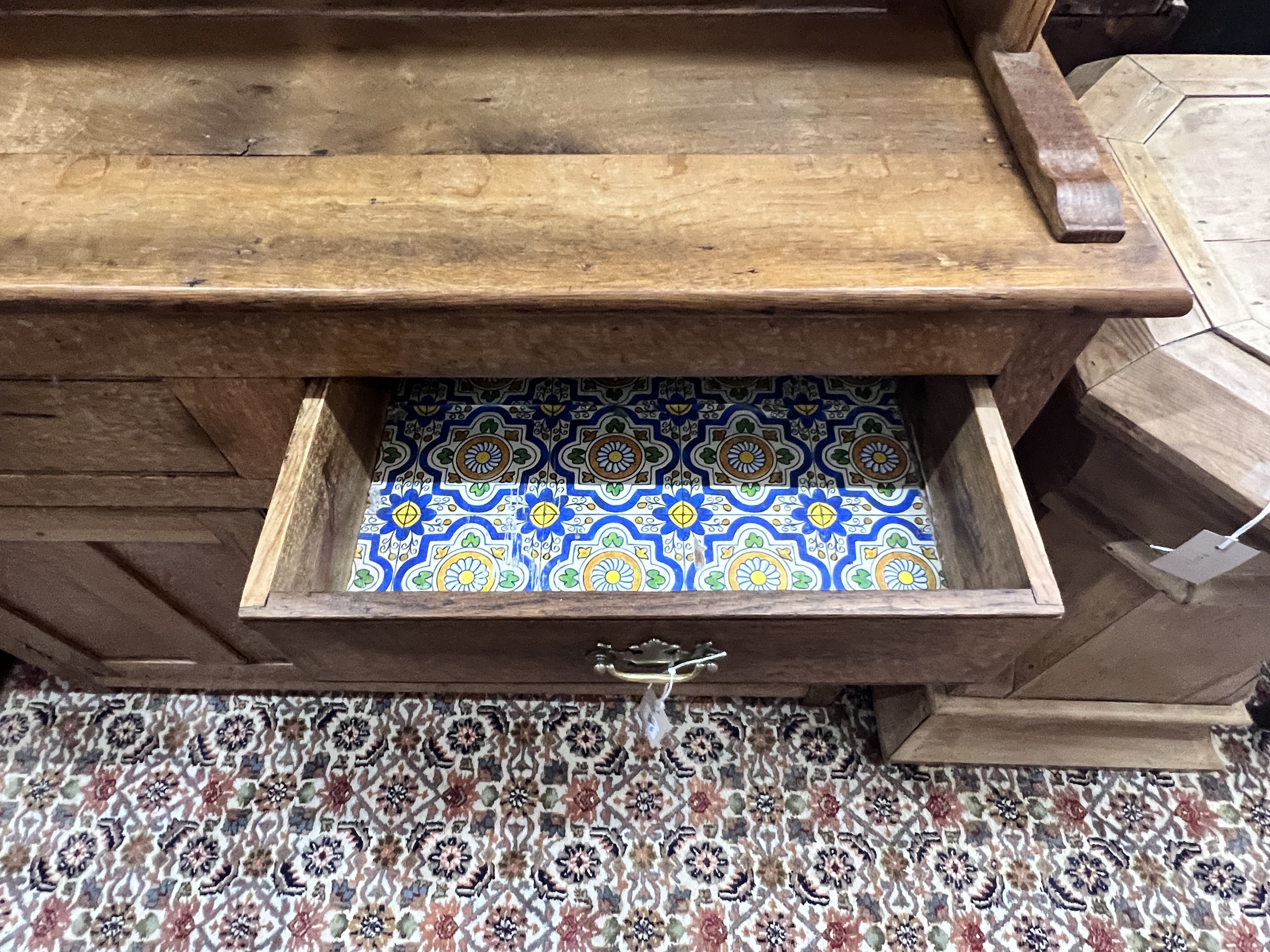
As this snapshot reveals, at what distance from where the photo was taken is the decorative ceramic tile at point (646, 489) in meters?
0.73

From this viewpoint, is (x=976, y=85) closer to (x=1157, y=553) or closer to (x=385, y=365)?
(x=1157, y=553)

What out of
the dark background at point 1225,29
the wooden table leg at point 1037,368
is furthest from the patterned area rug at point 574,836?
the dark background at point 1225,29

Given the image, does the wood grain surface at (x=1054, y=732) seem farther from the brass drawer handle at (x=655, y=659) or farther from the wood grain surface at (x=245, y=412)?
the wood grain surface at (x=245, y=412)

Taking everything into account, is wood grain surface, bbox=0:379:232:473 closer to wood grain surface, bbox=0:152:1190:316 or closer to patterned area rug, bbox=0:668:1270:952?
wood grain surface, bbox=0:152:1190:316

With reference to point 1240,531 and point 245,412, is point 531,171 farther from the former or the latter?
point 1240,531

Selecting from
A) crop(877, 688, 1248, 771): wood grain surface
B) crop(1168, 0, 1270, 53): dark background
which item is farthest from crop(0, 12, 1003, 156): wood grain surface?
crop(877, 688, 1248, 771): wood grain surface

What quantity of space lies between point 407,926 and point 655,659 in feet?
2.33

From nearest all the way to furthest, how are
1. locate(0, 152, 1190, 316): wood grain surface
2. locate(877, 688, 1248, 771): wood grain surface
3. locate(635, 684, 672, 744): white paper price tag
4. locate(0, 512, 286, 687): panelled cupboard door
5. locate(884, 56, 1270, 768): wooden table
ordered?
locate(0, 152, 1190, 316): wood grain surface
locate(884, 56, 1270, 768): wooden table
locate(635, 684, 672, 744): white paper price tag
locate(0, 512, 286, 687): panelled cupboard door
locate(877, 688, 1248, 771): wood grain surface

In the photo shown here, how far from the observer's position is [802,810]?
3.76 feet

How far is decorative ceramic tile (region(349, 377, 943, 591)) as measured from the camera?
0.73 m

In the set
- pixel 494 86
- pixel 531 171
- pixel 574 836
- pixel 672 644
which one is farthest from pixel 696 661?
pixel 574 836

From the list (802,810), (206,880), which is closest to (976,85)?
(802,810)

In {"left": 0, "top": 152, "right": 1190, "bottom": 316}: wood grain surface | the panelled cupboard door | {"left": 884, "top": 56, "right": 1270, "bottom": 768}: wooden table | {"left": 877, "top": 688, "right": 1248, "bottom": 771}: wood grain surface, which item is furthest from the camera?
{"left": 877, "top": 688, "right": 1248, "bottom": 771}: wood grain surface

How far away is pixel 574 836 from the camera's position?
1.13 metres
